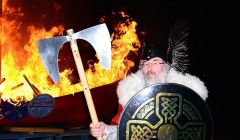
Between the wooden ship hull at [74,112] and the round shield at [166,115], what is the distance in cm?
320

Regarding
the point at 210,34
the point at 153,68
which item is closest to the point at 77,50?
the point at 153,68

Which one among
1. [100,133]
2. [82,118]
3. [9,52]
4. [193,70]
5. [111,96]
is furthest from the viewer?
[193,70]

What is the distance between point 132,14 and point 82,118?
19.0 ft

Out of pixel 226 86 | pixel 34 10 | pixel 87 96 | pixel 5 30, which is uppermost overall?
pixel 34 10

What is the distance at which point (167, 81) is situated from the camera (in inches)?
138

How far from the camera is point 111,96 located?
25.1 ft

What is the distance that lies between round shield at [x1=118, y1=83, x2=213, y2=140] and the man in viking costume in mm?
347

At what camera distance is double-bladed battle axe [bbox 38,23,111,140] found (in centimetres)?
287

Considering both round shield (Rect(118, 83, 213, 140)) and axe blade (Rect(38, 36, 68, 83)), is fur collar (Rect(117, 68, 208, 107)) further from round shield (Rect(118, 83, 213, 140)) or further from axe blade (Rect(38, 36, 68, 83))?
axe blade (Rect(38, 36, 68, 83))

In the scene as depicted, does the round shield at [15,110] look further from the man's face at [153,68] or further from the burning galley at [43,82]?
the man's face at [153,68]

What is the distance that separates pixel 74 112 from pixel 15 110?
1342 millimetres

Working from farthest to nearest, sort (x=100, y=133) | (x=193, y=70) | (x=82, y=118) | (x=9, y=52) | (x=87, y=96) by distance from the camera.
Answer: (x=193, y=70)
(x=9, y=52)
(x=82, y=118)
(x=100, y=133)
(x=87, y=96)

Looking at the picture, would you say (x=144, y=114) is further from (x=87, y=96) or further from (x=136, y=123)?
(x=87, y=96)

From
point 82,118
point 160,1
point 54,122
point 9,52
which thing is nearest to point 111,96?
point 82,118
